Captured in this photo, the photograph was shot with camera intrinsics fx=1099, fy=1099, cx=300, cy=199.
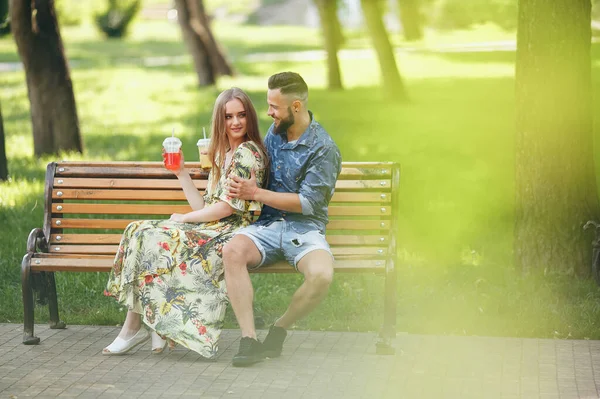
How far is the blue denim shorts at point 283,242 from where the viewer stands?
5.71m

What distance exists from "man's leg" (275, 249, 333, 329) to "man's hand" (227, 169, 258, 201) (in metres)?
0.43

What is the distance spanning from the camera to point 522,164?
739 cm

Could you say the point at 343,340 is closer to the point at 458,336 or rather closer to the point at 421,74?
the point at 458,336

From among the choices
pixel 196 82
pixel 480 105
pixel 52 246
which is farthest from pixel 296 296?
pixel 196 82

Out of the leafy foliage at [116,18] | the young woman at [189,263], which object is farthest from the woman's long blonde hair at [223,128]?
the leafy foliage at [116,18]

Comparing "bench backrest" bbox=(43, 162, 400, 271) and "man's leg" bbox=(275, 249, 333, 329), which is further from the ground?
"bench backrest" bbox=(43, 162, 400, 271)

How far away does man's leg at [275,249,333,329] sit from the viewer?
5.60 meters

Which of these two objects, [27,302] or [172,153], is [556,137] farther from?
[27,302]

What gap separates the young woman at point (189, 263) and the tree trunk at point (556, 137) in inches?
89.4

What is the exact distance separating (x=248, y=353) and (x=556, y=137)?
→ 2.82 metres

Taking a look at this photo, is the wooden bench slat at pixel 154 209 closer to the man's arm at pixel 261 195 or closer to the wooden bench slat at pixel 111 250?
the wooden bench slat at pixel 111 250

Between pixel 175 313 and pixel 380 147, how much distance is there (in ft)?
30.6

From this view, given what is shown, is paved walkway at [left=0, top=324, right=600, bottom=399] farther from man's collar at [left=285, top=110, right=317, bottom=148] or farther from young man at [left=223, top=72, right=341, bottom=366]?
man's collar at [left=285, top=110, right=317, bottom=148]

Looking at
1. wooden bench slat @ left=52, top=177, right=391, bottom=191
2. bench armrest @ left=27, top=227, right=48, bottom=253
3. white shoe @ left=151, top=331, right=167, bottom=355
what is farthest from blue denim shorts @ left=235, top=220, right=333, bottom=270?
bench armrest @ left=27, top=227, right=48, bottom=253
